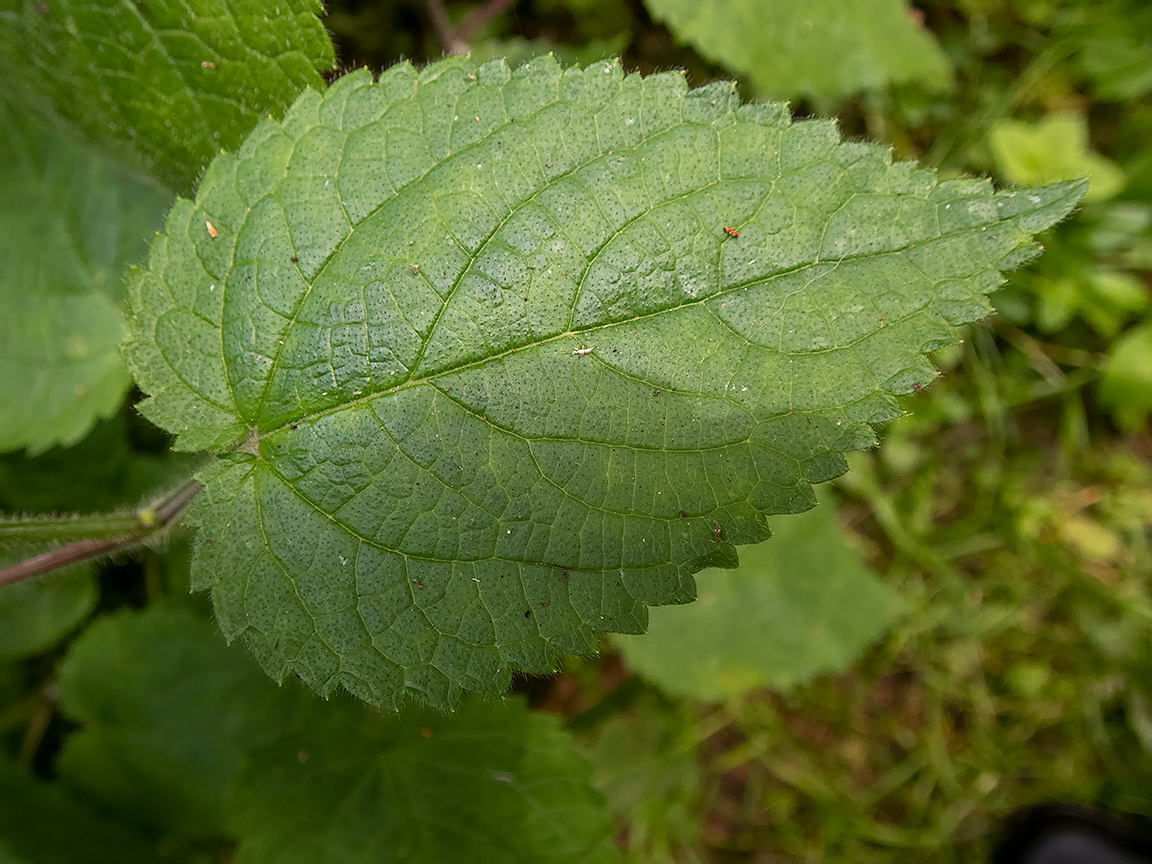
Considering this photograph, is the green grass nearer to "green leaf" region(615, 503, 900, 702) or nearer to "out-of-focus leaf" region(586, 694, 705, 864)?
"out-of-focus leaf" region(586, 694, 705, 864)

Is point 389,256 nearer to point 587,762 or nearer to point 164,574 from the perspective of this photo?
point 587,762

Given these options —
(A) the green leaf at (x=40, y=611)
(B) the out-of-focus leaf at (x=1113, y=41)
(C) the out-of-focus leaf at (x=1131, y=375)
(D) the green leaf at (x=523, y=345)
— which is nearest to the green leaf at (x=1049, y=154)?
(B) the out-of-focus leaf at (x=1113, y=41)

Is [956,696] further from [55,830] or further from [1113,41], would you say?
[55,830]

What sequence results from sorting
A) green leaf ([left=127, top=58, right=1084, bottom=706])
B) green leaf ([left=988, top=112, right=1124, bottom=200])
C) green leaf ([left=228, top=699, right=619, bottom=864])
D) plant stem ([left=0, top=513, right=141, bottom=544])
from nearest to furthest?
green leaf ([left=127, top=58, right=1084, bottom=706]) < plant stem ([left=0, top=513, right=141, bottom=544]) < green leaf ([left=228, top=699, right=619, bottom=864]) < green leaf ([left=988, top=112, right=1124, bottom=200])

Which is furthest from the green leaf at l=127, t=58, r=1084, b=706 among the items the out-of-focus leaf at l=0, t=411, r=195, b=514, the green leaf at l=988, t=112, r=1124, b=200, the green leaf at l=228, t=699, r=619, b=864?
the green leaf at l=988, t=112, r=1124, b=200

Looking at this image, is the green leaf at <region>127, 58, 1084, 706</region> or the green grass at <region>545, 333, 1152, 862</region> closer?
the green leaf at <region>127, 58, 1084, 706</region>

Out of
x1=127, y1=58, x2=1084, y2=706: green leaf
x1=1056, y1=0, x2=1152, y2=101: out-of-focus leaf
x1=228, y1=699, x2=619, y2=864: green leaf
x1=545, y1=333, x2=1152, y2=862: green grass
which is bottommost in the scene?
x1=545, y1=333, x2=1152, y2=862: green grass
